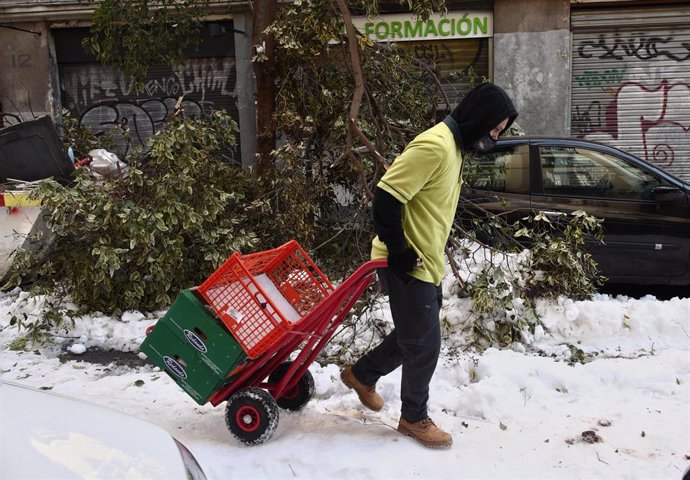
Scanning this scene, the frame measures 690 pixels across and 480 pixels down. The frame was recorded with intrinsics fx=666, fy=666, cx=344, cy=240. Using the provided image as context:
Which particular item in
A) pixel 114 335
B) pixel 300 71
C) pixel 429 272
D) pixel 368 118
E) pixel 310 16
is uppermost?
pixel 310 16

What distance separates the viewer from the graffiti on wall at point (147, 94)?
456 inches

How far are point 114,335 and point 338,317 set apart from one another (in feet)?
9.17

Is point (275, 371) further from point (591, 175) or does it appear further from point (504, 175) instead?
point (591, 175)

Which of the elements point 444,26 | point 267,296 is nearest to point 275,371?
point 267,296

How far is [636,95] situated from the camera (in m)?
11.0

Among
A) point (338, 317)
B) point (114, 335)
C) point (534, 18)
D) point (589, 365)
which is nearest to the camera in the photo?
point (338, 317)

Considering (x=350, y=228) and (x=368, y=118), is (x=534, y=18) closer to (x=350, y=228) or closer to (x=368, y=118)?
(x=368, y=118)

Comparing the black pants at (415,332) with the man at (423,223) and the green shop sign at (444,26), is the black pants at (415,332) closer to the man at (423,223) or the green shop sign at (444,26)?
the man at (423,223)

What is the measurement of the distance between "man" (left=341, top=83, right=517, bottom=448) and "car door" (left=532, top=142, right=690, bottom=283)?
3541mm

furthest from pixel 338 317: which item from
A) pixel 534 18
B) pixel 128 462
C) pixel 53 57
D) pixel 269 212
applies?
pixel 53 57

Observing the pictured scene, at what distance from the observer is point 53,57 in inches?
462

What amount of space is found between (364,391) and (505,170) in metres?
3.70

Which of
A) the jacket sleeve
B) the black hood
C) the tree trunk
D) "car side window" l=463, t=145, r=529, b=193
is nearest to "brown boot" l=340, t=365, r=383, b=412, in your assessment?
the jacket sleeve

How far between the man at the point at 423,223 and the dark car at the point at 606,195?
10.7ft
